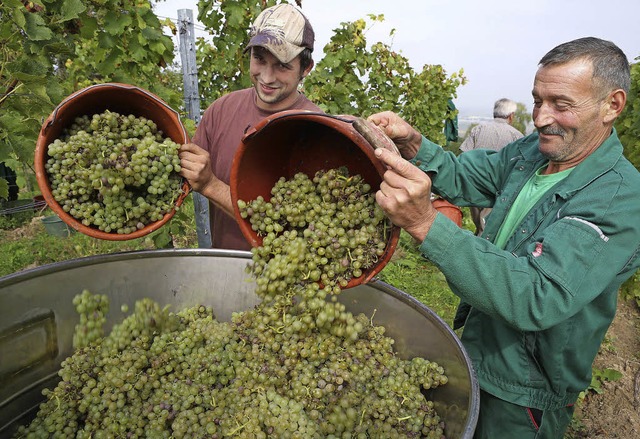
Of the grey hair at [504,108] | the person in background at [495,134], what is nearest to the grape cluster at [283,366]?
the person in background at [495,134]

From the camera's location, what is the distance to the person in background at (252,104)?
233 cm

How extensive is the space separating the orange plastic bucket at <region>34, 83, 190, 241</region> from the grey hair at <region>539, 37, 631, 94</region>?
5.83 feet

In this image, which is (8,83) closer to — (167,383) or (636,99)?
(167,383)

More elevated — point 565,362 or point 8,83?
point 8,83

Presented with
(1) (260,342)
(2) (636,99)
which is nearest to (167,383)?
(1) (260,342)

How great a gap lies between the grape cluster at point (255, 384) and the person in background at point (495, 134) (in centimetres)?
552

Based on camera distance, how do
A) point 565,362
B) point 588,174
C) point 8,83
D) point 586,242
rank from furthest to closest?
point 8,83
point 565,362
point 588,174
point 586,242

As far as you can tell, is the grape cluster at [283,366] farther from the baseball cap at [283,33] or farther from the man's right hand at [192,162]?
the baseball cap at [283,33]

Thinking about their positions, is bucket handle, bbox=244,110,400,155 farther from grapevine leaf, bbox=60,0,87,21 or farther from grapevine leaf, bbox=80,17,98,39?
grapevine leaf, bbox=80,17,98,39

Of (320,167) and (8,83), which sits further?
(8,83)

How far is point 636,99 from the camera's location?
587 centimetres

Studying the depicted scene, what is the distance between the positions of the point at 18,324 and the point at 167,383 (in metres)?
0.70

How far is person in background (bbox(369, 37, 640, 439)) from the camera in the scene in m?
1.49

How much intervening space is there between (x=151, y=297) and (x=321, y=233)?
1109 millimetres
